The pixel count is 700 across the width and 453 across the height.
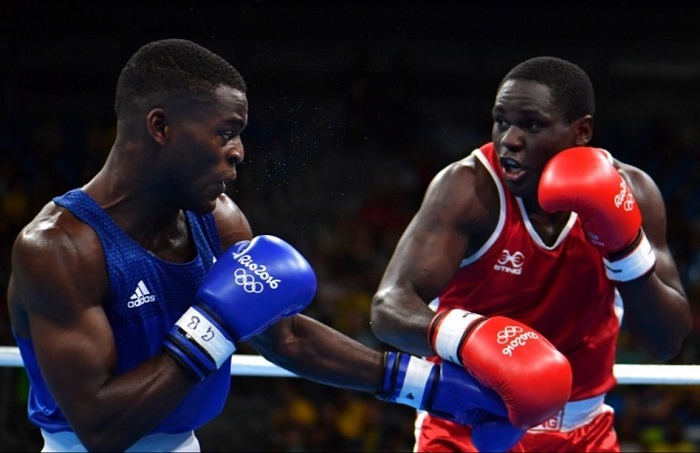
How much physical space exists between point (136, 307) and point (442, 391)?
80 cm

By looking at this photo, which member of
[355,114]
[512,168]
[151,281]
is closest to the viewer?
[151,281]

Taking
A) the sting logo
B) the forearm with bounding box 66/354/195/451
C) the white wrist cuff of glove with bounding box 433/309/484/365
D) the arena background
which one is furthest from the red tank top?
the arena background

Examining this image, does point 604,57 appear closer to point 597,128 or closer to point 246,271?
point 597,128

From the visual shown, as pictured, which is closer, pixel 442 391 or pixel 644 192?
pixel 442 391

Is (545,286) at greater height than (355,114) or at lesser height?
greater

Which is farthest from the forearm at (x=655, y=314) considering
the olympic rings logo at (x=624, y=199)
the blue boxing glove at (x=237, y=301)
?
the blue boxing glove at (x=237, y=301)

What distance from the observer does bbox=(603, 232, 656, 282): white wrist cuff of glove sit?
286 cm

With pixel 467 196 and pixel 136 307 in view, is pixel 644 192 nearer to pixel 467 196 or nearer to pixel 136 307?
pixel 467 196

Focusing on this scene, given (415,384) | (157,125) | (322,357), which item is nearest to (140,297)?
(157,125)

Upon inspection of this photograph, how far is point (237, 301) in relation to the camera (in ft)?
7.03

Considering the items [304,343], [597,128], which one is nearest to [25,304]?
[304,343]

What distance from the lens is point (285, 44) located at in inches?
377

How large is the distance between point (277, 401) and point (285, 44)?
150 inches

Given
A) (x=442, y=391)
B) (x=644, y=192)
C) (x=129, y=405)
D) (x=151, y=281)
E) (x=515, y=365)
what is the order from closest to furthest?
(x=129, y=405), (x=151, y=281), (x=515, y=365), (x=442, y=391), (x=644, y=192)
